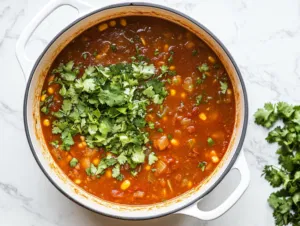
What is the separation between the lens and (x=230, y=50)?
12.5ft

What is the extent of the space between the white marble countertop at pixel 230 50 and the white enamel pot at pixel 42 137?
8.9 inches

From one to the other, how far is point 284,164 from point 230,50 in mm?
790

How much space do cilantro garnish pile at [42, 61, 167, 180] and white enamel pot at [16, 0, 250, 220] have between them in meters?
0.14

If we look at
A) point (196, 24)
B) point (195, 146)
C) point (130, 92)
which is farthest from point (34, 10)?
point (195, 146)

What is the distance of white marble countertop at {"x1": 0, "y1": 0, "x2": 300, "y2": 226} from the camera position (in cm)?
379

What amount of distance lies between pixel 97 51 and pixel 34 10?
1.74 ft

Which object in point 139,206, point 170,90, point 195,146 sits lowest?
point 139,206

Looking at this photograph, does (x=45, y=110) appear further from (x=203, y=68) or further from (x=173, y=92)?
(x=203, y=68)

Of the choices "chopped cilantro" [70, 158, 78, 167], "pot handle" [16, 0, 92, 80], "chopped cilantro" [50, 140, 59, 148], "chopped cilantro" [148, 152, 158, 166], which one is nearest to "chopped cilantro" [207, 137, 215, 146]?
"chopped cilantro" [148, 152, 158, 166]

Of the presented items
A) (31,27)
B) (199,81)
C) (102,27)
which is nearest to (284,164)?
(199,81)

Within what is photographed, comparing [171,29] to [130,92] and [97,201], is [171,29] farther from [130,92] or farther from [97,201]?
[97,201]

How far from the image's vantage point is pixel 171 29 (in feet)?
11.9

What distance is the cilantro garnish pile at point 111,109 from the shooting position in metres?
3.59

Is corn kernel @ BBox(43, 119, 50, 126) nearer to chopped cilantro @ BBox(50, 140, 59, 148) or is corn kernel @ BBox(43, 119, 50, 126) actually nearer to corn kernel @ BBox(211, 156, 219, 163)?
chopped cilantro @ BBox(50, 140, 59, 148)
